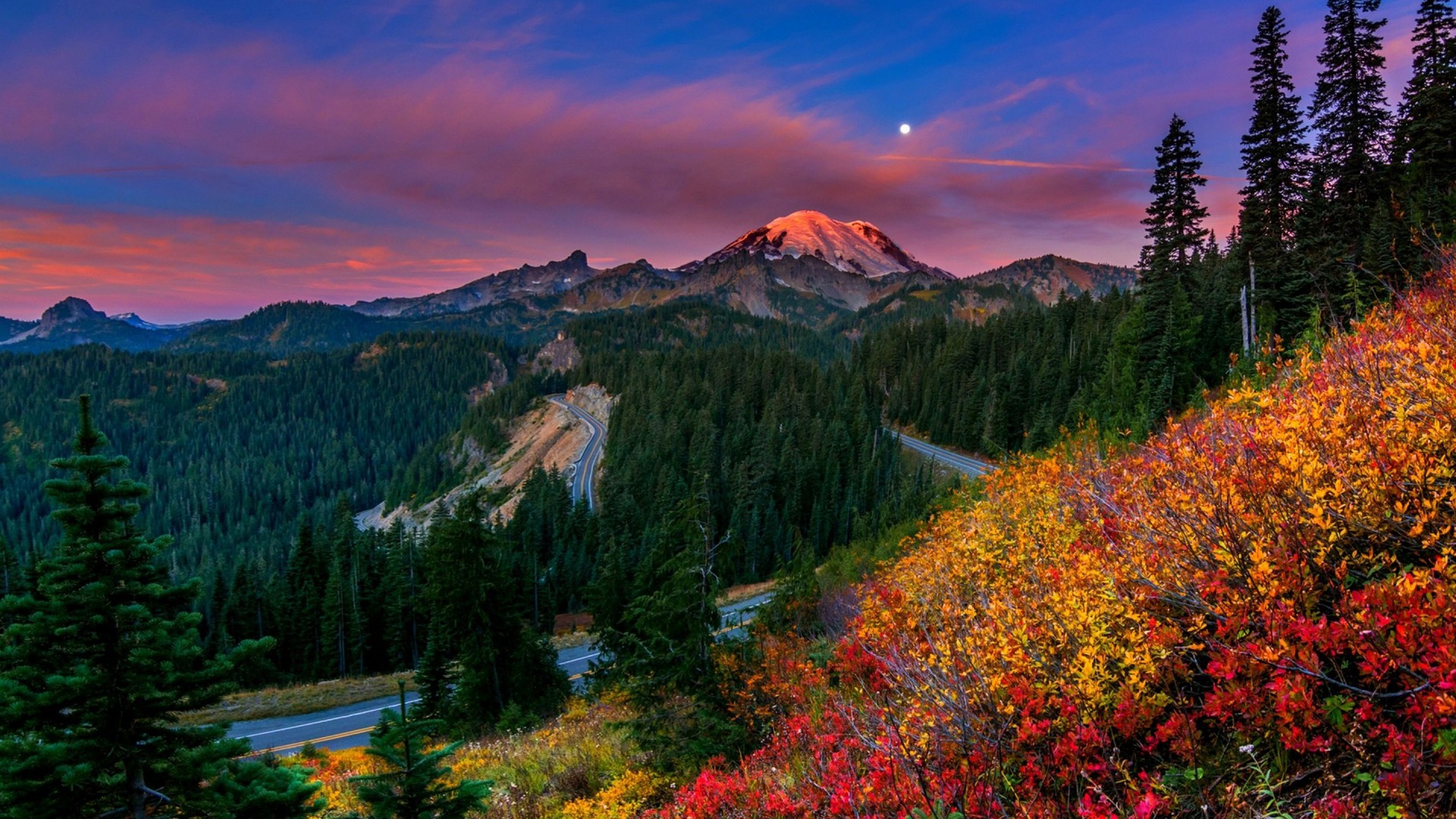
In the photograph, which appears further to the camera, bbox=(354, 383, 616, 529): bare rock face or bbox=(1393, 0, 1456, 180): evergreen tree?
bbox=(354, 383, 616, 529): bare rock face

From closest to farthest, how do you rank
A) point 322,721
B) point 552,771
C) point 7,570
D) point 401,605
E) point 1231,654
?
point 1231,654, point 552,771, point 322,721, point 401,605, point 7,570

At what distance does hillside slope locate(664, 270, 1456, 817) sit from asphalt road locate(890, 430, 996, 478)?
61991mm

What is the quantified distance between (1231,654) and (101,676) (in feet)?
33.6

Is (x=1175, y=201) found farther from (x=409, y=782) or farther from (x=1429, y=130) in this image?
(x=409, y=782)

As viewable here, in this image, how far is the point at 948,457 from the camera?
8669 cm

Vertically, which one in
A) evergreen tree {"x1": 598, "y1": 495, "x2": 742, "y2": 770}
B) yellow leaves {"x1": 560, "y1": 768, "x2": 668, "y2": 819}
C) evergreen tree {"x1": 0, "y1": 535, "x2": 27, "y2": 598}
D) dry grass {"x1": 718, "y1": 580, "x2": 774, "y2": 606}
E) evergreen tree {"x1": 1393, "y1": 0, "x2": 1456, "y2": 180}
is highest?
evergreen tree {"x1": 1393, "y1": 0, "x2": 1456, "y2": 180}

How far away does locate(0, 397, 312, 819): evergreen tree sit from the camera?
624 centimetres

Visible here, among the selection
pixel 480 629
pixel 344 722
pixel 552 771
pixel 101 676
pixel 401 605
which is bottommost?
pixel 401 605

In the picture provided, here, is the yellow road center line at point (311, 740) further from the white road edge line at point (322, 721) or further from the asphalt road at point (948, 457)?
the asphalt road at point (948, 457)

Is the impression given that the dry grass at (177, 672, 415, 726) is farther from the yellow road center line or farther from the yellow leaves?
the yellow leaves

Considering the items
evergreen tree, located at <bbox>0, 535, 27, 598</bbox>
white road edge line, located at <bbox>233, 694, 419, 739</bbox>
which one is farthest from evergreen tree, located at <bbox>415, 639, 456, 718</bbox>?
evergreen tree, located at <bbox>0, 535, 27, 598</bbox>

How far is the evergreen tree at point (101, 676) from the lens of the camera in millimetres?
6242

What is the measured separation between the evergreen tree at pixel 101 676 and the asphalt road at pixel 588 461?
291 feet

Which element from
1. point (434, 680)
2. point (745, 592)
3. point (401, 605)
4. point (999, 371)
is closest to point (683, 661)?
point (434, 680)
